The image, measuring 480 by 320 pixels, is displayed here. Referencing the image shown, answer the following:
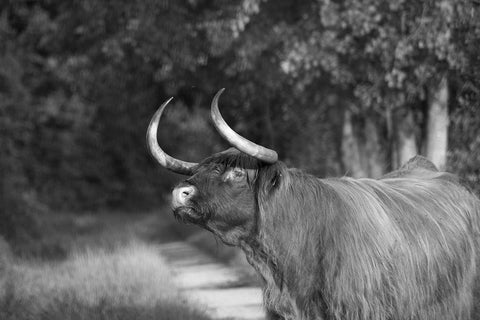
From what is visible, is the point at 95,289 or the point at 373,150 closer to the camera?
the point at 95,289

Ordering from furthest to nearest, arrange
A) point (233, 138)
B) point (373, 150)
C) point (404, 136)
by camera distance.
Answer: point (373, 150)
point (404, 136)
point (233, 138)

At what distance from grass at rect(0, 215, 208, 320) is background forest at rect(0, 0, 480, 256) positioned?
3.31 meters

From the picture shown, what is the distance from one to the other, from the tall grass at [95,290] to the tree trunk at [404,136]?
3428 millimetres

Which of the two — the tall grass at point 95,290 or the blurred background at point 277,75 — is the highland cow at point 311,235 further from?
the tall grass at point 95,290

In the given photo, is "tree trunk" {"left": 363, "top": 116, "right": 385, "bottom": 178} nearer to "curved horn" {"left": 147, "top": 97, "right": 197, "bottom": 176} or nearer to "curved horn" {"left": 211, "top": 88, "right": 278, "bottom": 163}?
"curved horn" {"left": 147, "top": 97, "right": 197, "bottom": 176}

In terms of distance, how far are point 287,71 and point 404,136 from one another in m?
1.77

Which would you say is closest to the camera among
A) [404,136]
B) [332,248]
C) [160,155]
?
[332,248]

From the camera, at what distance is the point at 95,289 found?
9914 mm

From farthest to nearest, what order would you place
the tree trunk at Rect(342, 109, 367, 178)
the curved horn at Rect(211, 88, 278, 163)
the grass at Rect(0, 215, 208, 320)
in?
the tree trunk at Rect(342, 109, 367, 178)
the grass at Rect(0, 215, 208, 320)
the curved horn at Rect(211, 88, 278, 163)

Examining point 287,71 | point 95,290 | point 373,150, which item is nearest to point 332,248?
point 95,290

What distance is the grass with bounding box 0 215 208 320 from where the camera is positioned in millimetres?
8688

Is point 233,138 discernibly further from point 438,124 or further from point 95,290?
point 438,124

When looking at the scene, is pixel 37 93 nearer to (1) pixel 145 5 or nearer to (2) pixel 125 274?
(1) pixel 145 5

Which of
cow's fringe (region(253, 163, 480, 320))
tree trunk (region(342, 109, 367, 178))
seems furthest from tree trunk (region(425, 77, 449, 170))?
cow's fringe (region(253, 163, 480, 320))
